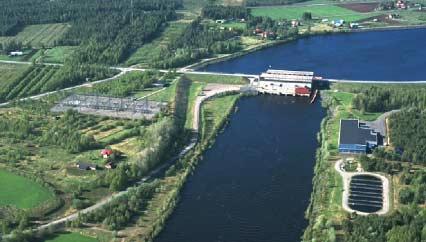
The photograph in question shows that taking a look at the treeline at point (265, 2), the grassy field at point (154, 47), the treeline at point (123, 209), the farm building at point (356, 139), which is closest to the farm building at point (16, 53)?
the grassy field at point (154, 47)

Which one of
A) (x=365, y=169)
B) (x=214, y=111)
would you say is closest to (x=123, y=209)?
(x=365, y=169)

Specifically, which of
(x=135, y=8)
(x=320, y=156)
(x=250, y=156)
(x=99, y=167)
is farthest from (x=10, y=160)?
(x=135, y=8)

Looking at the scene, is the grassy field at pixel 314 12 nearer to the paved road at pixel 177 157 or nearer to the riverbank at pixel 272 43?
the riverbank at pixel 272 43

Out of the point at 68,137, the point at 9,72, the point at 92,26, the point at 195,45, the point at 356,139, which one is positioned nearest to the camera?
the point at 356,139

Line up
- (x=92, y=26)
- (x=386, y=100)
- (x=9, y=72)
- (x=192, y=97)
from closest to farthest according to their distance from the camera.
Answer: (x=386, y=100), (x=192, y=97), (x=9, y=72), (x=92, y=26)

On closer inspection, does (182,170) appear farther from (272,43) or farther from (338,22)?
(338,22)

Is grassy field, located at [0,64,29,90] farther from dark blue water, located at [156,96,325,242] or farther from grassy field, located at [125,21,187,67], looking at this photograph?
dark blue water, located at [156,96,325,242]

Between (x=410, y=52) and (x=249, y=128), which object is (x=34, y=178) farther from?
(x=410, y=52)
